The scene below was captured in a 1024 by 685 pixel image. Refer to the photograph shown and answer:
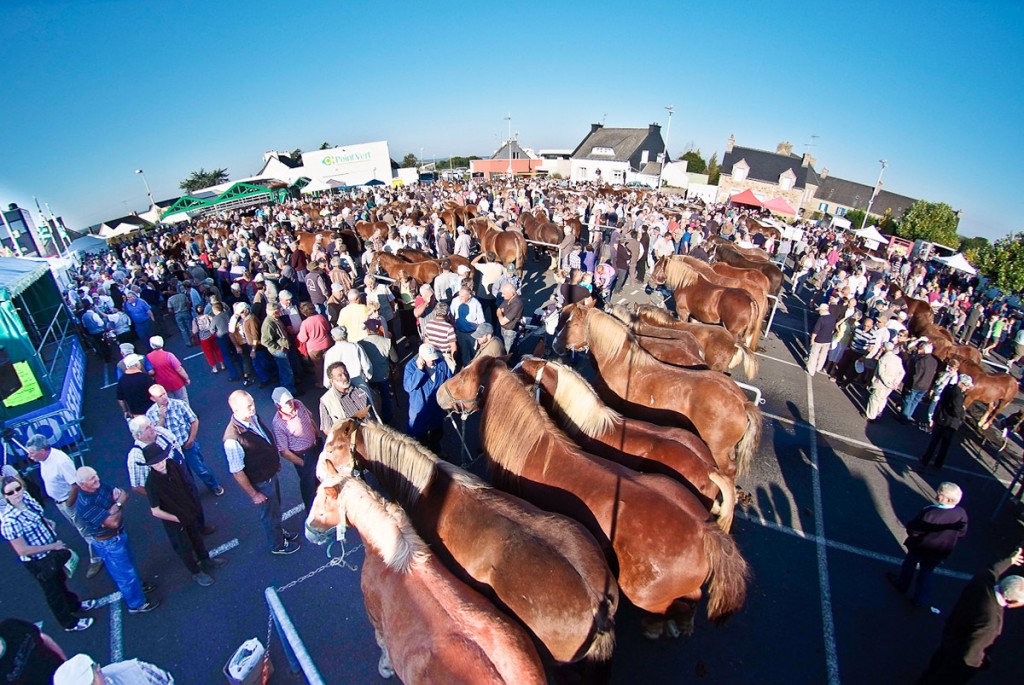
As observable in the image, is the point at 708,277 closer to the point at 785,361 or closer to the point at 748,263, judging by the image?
the point at 785,361

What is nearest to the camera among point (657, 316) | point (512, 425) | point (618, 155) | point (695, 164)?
point (512, 425)

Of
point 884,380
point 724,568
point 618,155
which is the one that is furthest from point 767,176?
point 724,568

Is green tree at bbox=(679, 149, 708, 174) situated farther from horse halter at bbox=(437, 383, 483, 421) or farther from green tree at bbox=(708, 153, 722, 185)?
horse halter at bbox=(437, 383, 483, 421)

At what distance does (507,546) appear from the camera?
8.77ft

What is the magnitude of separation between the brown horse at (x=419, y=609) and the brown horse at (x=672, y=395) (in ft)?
10.6

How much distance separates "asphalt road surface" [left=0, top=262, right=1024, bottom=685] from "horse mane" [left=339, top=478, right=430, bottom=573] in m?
1.50

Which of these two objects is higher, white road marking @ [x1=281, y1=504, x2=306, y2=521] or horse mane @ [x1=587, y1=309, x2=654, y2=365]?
horse mane @ [x1=587, y1=309, x2=654, y2=365]

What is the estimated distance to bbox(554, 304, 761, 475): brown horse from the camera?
457 centimetres

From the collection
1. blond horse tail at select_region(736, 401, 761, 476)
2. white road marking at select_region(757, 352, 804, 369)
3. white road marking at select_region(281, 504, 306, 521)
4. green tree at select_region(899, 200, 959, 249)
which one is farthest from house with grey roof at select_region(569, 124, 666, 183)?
white road marking at select_region(281, 504, 306, 521)

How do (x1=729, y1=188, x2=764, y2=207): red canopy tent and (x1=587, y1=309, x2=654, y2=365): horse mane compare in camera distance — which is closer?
(x1=587, y1=309, x2=654, y2=365): horse mane

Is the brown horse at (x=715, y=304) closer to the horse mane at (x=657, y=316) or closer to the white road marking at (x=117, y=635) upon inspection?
the horse mane at (x=657, y=316)

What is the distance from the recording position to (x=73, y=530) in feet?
15.1

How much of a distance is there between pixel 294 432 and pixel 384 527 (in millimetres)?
1916

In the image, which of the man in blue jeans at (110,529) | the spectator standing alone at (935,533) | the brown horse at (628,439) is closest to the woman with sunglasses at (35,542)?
the man in blue jeans at (110,529)
